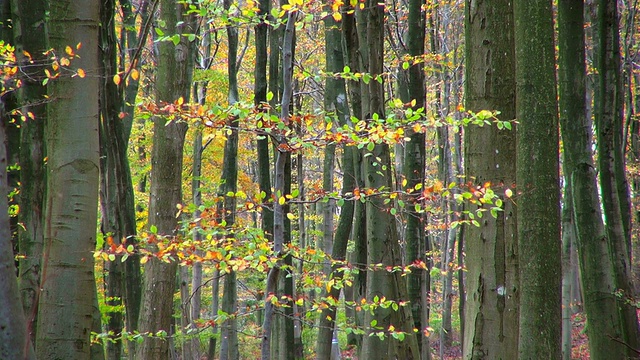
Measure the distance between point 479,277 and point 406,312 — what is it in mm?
2729

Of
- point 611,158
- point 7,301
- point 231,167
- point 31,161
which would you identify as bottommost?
point 7,301

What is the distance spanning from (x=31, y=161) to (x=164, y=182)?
1.61 m

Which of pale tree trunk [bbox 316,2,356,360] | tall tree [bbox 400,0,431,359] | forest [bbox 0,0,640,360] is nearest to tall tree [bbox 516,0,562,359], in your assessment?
forest [bbox 0,0,640,360]

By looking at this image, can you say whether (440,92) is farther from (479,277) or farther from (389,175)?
(479,277)

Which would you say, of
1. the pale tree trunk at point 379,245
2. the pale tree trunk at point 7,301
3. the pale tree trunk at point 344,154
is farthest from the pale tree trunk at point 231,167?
the pale tree trunk at point 7,301

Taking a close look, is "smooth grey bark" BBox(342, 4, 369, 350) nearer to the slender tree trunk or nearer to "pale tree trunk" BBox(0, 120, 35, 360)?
"pale tree trunk" BBox(0, 120, 35, 360)

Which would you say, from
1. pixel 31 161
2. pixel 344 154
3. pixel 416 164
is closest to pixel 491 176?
pixel 31 161

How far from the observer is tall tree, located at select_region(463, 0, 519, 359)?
15.1 ft

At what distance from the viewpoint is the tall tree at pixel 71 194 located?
3.50 m

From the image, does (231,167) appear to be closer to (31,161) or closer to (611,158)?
(31,161)

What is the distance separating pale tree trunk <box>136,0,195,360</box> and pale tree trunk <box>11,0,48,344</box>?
1.23 metres

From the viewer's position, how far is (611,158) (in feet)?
27.2

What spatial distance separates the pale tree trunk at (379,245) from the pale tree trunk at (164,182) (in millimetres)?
2296

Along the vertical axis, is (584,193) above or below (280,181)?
above
